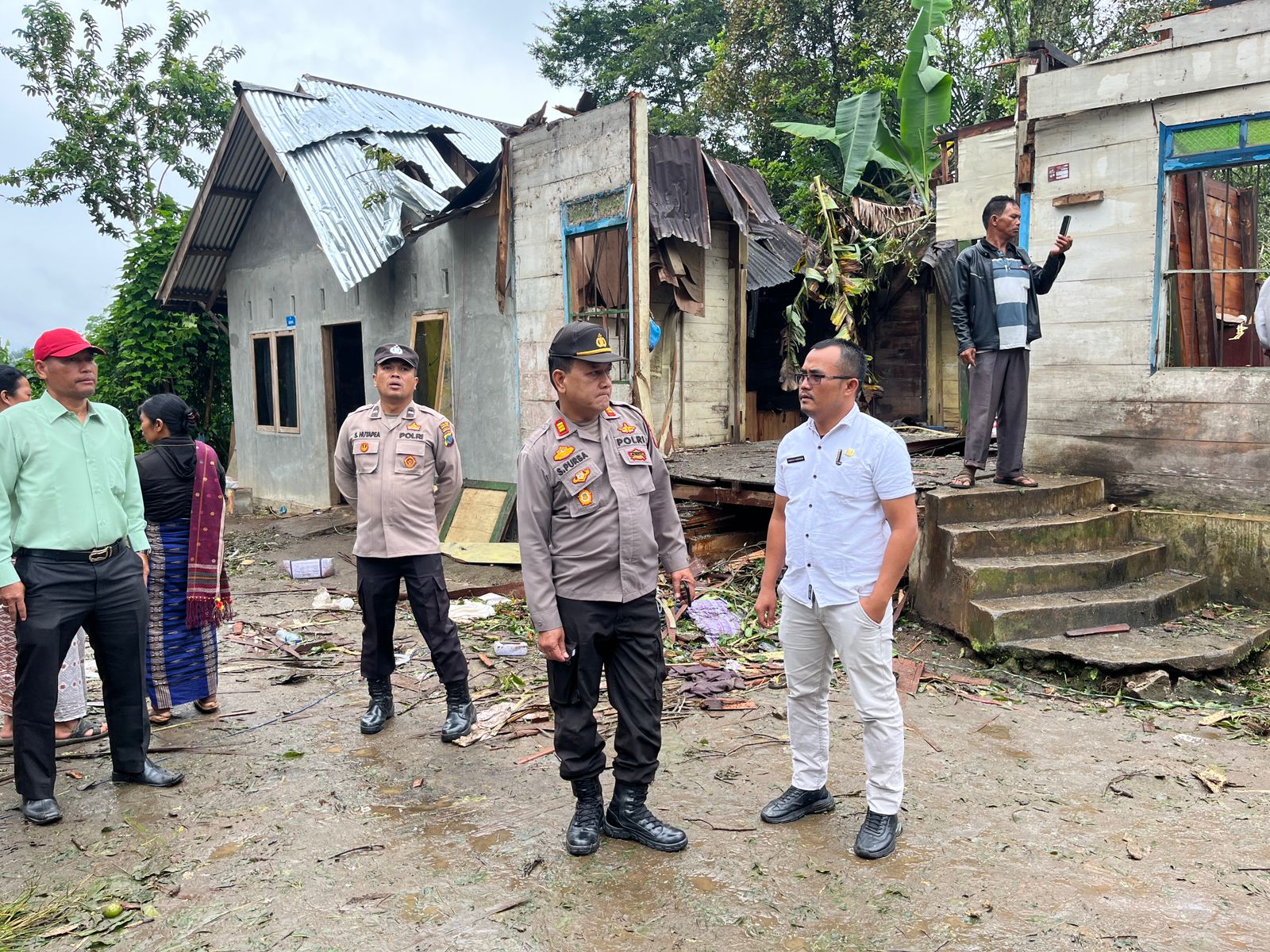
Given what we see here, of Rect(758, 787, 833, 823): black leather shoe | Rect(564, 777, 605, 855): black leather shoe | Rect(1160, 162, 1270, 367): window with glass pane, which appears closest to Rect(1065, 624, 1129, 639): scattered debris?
Rect(1160, 162, 1270, 367): window with glass pane

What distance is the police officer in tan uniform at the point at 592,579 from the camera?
3.40 m

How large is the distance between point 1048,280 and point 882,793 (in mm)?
4224

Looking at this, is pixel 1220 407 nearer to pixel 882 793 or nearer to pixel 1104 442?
pixel 1104 442

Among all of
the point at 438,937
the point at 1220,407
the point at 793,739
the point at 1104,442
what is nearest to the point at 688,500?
the point at 1104,442

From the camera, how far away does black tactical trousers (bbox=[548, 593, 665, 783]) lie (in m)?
3.41

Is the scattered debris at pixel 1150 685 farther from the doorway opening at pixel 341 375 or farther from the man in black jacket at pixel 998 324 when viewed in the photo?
the doorway opening at pixel 341 375

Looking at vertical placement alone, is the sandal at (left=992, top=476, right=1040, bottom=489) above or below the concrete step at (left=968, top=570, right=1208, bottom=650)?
above

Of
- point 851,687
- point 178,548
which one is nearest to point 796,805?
point 851,687

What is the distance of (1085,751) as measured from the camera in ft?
14.7

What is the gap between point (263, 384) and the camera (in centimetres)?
1408

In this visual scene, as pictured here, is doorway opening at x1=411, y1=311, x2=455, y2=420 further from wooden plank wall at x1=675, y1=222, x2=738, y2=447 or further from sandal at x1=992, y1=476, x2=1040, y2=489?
sandal at x1=992, y1=476, x2=1040, y2=489

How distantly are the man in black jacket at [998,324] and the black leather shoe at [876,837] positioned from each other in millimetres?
3538

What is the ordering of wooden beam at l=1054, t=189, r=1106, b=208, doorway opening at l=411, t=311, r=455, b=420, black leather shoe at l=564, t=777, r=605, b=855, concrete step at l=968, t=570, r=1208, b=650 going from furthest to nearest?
doorway opening at l=411, t=311, r=455, b=420
wooden beam at l=1054, t=189, r=1106, b=208
concrete step at l=968, t=570, r=1208, b=650
black leather shoe at l=564, t=777, r=605, b=855

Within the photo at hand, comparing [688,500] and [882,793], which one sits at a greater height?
[688,500]
